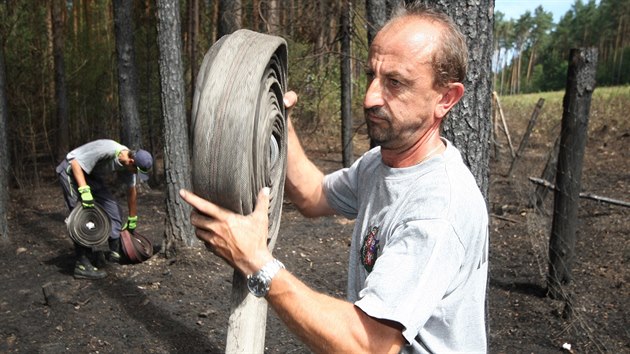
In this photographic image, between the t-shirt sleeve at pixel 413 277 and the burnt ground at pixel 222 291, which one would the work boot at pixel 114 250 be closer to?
the burnt ground at pixel 222 291

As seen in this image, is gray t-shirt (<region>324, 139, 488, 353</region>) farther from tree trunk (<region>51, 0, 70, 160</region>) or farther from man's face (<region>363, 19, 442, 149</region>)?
tree trunk (<region>51, 0, 70, 160</region>)

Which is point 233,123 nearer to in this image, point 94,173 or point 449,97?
point 449,97

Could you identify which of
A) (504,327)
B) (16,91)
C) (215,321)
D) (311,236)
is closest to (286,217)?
(311,236)

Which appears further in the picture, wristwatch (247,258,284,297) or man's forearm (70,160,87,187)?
man's forearm (70,160,87,187)

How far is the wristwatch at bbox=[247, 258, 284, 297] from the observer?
5.08ft

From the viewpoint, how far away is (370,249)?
175cm

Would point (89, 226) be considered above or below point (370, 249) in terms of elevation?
below

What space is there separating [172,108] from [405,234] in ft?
19.2

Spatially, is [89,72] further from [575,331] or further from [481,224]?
[481,224]

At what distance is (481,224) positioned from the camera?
162 cm

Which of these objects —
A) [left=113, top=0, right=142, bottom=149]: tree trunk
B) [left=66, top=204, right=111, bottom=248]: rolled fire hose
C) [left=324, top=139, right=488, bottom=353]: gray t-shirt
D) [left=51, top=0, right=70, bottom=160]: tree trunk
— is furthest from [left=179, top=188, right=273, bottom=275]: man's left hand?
[left=51, top=0, right=70, bottom=160]: tree trunk

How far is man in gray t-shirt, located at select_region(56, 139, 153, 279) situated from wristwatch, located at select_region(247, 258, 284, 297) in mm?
4917

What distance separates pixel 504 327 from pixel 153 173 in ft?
31.5

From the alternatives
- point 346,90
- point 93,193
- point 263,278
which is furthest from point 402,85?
point 346,90
